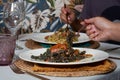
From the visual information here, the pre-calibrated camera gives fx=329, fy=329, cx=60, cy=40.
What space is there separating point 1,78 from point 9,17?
51 centimetres

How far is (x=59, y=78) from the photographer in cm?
98

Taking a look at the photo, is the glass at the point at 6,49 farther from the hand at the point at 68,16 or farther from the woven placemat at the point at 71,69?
the hand at the point at 68,16

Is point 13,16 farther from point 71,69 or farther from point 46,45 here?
point 71,69

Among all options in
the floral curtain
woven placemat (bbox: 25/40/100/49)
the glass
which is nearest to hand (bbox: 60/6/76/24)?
woven placemat (bbox: 25/40/100/49)

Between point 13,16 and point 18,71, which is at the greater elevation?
point 13,16

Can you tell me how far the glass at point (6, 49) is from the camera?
1.14 metres

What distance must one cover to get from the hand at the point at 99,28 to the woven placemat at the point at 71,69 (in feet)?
0.67

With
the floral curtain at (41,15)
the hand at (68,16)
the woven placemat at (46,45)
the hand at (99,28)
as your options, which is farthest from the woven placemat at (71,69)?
the floral curtain at (41,15)

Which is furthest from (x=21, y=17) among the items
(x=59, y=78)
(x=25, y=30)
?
(x=25, y=30)

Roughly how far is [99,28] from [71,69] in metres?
0.32

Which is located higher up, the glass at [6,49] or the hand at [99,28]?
the hand at [99,28]

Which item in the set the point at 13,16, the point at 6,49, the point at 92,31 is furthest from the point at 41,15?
the point at 6,49

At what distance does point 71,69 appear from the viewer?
40.6 inches

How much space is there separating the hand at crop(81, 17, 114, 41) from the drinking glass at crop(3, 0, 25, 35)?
1.00 feet
